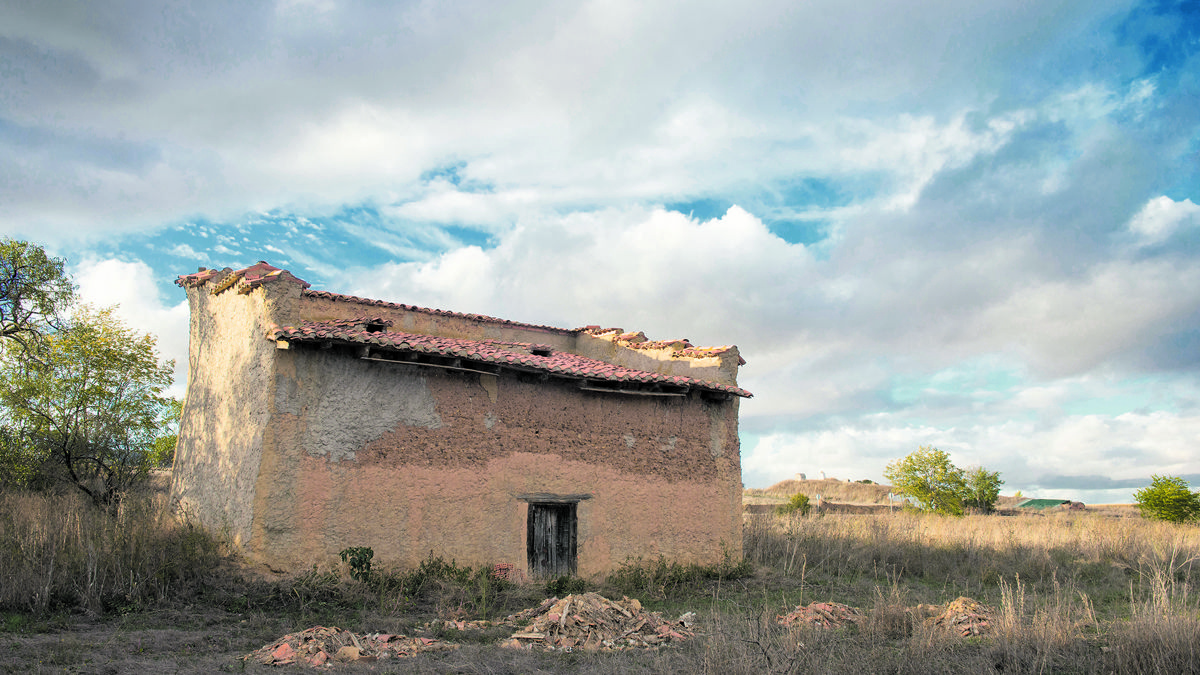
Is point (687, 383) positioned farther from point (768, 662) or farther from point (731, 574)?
point (768, 662)

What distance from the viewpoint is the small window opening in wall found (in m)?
12.1

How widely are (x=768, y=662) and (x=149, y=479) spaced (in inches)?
653

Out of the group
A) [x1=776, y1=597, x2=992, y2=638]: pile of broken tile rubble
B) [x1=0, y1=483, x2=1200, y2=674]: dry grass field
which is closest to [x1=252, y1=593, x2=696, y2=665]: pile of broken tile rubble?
[x1=0, y1=483, x2=1200, y2=674]: dry grass field

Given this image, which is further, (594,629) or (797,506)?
(797,506)

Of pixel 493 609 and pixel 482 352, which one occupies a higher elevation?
pixel 482 352

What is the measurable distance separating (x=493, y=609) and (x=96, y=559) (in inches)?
204

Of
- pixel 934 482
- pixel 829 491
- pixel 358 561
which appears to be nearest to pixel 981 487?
pixel 934 482

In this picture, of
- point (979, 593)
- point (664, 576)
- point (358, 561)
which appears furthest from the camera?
point (979, 593)

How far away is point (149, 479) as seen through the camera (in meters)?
17.6

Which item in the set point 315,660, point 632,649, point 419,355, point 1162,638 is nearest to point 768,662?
point 632,649

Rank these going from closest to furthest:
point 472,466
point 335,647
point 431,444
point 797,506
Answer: point 335,647 → point 431,444 → point 472,466 → point 797,506

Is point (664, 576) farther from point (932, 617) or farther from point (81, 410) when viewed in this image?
point (81, 410)

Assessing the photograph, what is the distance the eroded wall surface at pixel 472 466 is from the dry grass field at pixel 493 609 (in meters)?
0.51

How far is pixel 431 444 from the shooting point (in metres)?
Answer: 11.1
